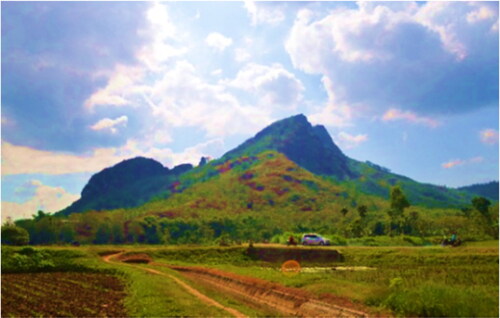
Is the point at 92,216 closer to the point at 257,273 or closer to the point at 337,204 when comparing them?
the point at 337,204

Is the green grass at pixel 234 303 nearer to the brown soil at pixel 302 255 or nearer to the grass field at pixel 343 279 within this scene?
the grass field at pixel 343 279

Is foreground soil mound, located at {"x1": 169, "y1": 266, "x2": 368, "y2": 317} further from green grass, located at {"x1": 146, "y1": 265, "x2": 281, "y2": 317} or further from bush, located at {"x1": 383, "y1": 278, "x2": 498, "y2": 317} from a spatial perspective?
bush, located at {"x1": 383, "y1": 278, "x2": 498, "y2": 317}

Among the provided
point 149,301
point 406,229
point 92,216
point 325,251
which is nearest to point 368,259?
point 325,251

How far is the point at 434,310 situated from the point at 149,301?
615 inches

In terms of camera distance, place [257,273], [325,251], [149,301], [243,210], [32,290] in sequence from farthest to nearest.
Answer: [243,210] < [325,251] < [257,273] < [32,290] < [149,301]

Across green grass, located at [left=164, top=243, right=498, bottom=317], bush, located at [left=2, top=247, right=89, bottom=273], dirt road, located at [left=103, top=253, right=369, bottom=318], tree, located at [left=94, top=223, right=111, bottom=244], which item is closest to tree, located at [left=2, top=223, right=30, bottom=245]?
bush, located at [left=2, top=247, right=89, bottom=273]

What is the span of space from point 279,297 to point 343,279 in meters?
5.85

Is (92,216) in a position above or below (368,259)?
above

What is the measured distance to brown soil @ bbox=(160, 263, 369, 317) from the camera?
832 inches

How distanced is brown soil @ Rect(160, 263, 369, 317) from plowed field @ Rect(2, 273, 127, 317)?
8.25 m

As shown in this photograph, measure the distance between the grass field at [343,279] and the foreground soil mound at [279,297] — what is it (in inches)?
33.3

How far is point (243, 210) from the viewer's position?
192875mm

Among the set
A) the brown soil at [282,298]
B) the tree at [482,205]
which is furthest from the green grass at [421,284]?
the tree at [482,205]

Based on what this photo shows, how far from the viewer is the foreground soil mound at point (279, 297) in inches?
835
